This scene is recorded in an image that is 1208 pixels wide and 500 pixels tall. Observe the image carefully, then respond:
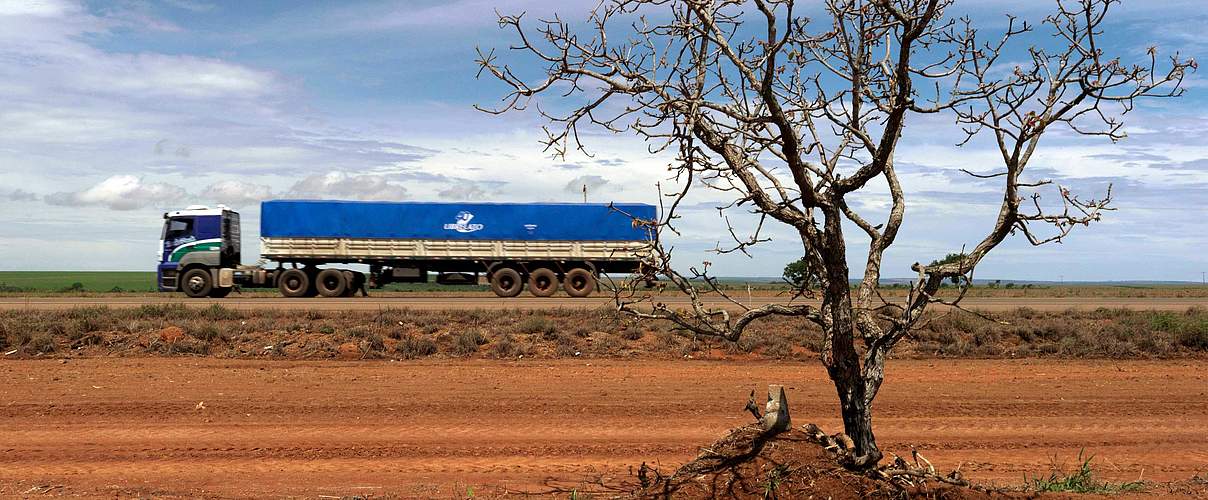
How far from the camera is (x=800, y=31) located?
563 centimetres

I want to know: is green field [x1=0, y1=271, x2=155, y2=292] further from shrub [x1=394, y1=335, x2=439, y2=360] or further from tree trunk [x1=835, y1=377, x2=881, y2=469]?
tree trunk [x1=835, y1=377, x2=881, y2=469]

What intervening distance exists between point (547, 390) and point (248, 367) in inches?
228

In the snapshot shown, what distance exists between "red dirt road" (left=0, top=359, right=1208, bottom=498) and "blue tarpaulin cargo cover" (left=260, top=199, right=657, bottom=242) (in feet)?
54.0

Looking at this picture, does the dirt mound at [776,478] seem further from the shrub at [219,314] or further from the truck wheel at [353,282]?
the truck wheel at [353,282]

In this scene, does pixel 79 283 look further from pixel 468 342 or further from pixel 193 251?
pixel 468 342

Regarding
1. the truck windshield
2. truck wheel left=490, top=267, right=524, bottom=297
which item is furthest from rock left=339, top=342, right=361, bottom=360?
the truck windshield

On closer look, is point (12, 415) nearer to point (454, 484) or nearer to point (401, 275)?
point (454, 484)

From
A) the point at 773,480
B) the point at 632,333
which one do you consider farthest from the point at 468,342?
the point at 773,480

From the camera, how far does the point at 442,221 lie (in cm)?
3359

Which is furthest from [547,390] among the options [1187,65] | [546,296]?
[546,296]

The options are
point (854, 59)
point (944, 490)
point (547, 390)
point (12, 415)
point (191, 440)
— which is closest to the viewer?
point (854, 59)

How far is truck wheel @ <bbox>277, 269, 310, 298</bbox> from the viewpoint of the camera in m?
33.6

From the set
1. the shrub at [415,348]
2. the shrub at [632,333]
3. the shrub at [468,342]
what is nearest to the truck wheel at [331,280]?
the shrub at [468,342]

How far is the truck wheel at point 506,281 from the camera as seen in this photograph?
33.7 metres
